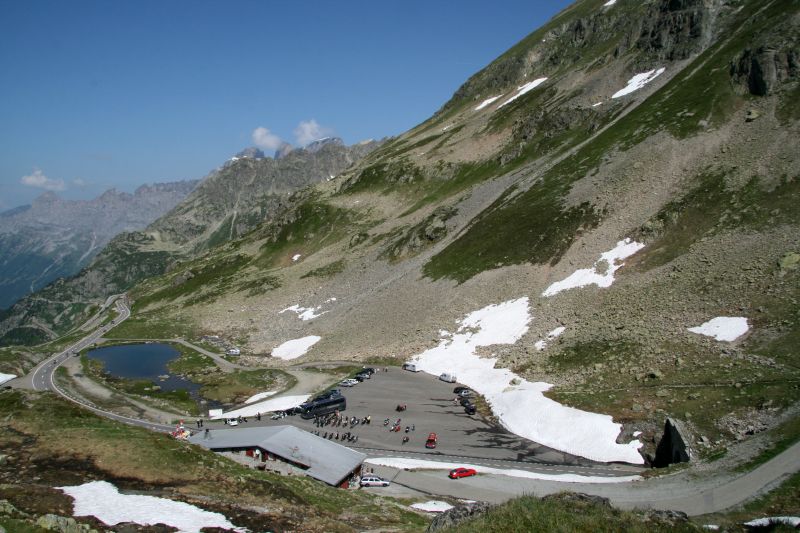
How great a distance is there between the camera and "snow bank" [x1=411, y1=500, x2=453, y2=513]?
105ft

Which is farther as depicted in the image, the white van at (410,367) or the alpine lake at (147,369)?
the alpine lake at (147,369)

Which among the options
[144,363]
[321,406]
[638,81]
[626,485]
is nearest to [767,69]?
[638,81]

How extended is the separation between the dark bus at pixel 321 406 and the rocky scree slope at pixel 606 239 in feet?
54.2

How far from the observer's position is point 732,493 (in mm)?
27844

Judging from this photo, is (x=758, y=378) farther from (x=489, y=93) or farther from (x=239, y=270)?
(x=489, y=93)

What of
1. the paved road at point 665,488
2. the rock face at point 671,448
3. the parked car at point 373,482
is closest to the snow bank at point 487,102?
the rock face at point 671,448

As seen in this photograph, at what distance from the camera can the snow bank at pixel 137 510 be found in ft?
67.6

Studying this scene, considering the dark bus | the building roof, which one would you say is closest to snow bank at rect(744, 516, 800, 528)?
the building roof

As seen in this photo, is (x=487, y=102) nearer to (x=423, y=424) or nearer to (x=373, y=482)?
(x=423, y=424)

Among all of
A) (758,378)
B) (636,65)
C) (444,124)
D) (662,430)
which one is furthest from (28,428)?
(444,124)

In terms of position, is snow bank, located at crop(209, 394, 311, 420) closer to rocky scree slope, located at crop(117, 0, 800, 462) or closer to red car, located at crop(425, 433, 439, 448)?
rocky scree slope, located at crop(117, 0, 800, 462)

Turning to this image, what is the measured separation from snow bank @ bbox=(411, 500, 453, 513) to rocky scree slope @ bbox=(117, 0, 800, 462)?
1789 centimetres

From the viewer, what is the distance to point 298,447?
127 ft

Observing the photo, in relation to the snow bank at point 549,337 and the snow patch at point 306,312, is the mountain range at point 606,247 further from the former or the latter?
the snow patch at point 306,312
